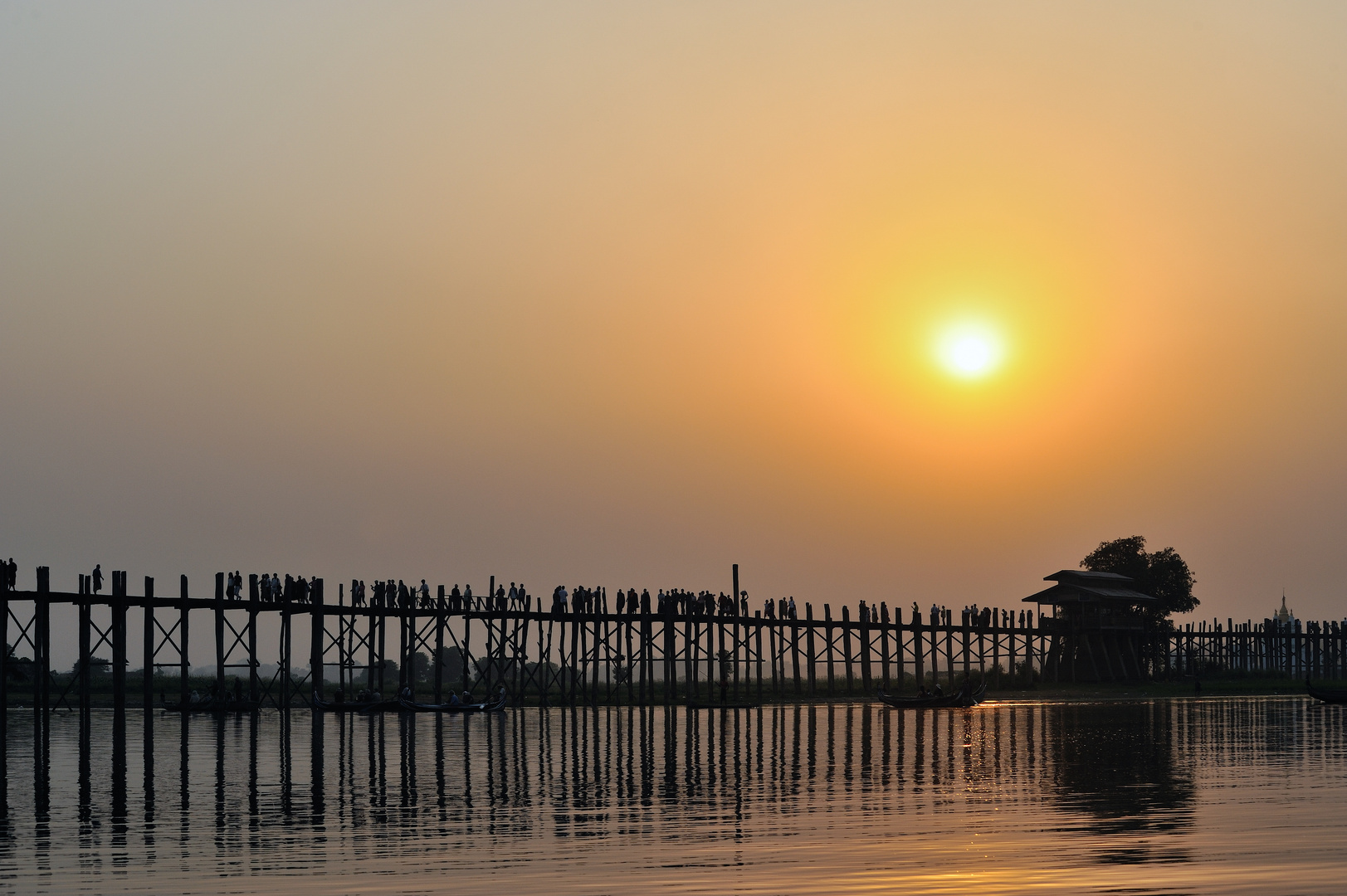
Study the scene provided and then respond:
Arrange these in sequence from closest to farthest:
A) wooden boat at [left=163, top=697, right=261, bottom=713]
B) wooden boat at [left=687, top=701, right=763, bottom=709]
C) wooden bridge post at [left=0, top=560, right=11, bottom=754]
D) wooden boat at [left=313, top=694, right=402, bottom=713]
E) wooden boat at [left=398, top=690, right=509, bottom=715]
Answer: wooden bridge post at [left=0, top=560, right=11, bottom=754], wooden boat at [left=398, top=690, right=509, bottom=715], wooden boat at [left=313, top=694, right=402, bottom=713], wooden boat at [left=163, top=697, right=261, bottom=713], wooden boat at [left=687, top=701, right=763, bottom=709]

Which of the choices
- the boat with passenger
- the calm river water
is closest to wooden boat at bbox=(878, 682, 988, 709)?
the boat with passenger

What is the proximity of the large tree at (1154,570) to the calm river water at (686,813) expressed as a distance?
6728cm

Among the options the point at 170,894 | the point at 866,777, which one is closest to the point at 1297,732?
the point at 866,777

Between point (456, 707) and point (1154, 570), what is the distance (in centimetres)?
6779

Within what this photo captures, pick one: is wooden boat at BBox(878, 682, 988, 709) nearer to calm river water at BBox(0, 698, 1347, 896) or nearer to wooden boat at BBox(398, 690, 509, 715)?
wooden boat at BBox(398, 690, 509, 715)

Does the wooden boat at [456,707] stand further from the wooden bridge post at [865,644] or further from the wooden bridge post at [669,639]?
the wooden bridge post at [865,644]

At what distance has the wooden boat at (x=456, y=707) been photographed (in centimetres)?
5519

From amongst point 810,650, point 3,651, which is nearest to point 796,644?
point 810,650

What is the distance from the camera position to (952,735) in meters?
42.8

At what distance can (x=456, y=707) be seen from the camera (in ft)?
181

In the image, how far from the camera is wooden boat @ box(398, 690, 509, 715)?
55.2m

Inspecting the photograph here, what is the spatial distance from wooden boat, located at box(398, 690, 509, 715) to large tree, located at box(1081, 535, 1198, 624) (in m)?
62.0

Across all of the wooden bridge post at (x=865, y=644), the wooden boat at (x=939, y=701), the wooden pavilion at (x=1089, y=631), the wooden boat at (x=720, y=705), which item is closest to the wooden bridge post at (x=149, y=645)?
the wooden boat at (x=720, y=705)

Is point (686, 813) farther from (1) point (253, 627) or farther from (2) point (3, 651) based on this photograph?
(1) point (253, 627)
